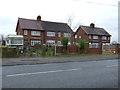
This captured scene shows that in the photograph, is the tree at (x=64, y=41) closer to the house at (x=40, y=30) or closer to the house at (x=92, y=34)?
the house at (x=40, y=30)

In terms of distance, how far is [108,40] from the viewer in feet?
191

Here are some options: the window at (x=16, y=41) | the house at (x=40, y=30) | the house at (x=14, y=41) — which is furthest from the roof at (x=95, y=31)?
the house at (x=14, y=41)

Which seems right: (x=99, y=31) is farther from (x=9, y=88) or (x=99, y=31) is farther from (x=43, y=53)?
(x=9, y=88)

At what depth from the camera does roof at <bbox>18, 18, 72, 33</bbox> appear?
42406 mm

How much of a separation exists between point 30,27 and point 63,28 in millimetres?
12009

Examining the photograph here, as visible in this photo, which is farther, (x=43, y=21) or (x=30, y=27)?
(x=43, y=21)

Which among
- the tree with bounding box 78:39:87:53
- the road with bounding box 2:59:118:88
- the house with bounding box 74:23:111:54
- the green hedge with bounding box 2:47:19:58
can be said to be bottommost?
the road with bounding box 2:59:118:88

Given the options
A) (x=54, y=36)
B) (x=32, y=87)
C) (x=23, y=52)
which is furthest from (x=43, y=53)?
(x=54, y=36)

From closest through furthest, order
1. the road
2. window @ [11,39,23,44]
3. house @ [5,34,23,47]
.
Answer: the road → house @ [5,34,23,47] → window @ [11,39,23,44]

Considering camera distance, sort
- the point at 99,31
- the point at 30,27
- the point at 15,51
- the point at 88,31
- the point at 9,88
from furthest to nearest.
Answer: the point at 99,31, the point at 88,31, the point at 30,27, the point at 15,51, the point at 9,88

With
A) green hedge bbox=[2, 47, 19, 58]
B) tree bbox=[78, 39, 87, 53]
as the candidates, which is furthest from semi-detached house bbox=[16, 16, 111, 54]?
green hedge bbox=[2, 47, 19, 58]

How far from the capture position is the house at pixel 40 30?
137ft

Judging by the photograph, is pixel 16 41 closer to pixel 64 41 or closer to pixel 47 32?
pixel 47 32

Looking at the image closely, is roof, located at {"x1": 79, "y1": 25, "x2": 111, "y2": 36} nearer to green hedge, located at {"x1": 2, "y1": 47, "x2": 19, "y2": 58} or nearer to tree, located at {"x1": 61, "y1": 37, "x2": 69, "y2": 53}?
tree, located at {"x1": 61, "y1": 37, "x2": 69, "y2": 53}
